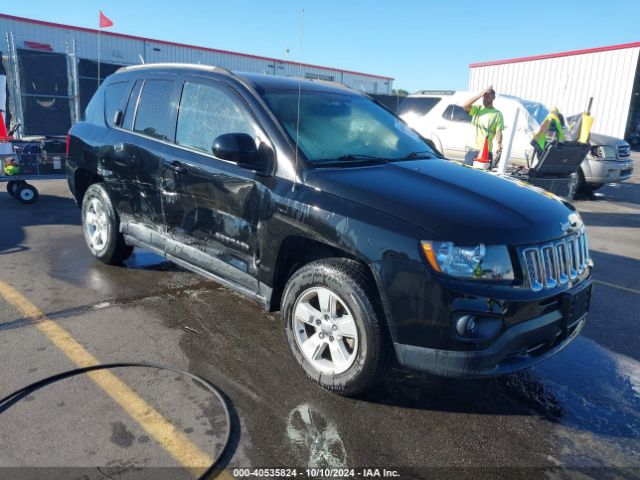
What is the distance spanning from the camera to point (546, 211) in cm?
304

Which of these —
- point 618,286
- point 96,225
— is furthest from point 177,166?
point 618,286

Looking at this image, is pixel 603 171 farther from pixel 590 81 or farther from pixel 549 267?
pixel 590 81

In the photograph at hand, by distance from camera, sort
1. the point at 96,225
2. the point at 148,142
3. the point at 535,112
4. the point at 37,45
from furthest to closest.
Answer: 1. the point at 37,45
2. the point at 535,112
3. the point at 96,225
4. the point at 148,142

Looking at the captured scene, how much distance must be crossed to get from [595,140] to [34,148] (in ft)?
38.1

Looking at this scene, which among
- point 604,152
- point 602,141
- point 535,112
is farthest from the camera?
point 602,141

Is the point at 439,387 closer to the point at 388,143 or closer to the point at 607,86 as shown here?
the point at 388,143

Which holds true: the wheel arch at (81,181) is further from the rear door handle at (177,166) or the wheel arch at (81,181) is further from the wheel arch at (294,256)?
the wheel arch at (294,256)

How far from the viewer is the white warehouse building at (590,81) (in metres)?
26.4

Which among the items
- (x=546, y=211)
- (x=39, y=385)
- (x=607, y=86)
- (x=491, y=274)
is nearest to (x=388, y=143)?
(x=546, y=211)

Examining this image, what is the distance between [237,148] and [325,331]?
1.27 m

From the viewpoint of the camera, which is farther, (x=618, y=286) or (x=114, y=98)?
(x=618, y=286)

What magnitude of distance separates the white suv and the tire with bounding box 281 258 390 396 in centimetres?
797

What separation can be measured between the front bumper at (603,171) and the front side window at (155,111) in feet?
33.0

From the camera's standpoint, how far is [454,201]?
2.94 m
